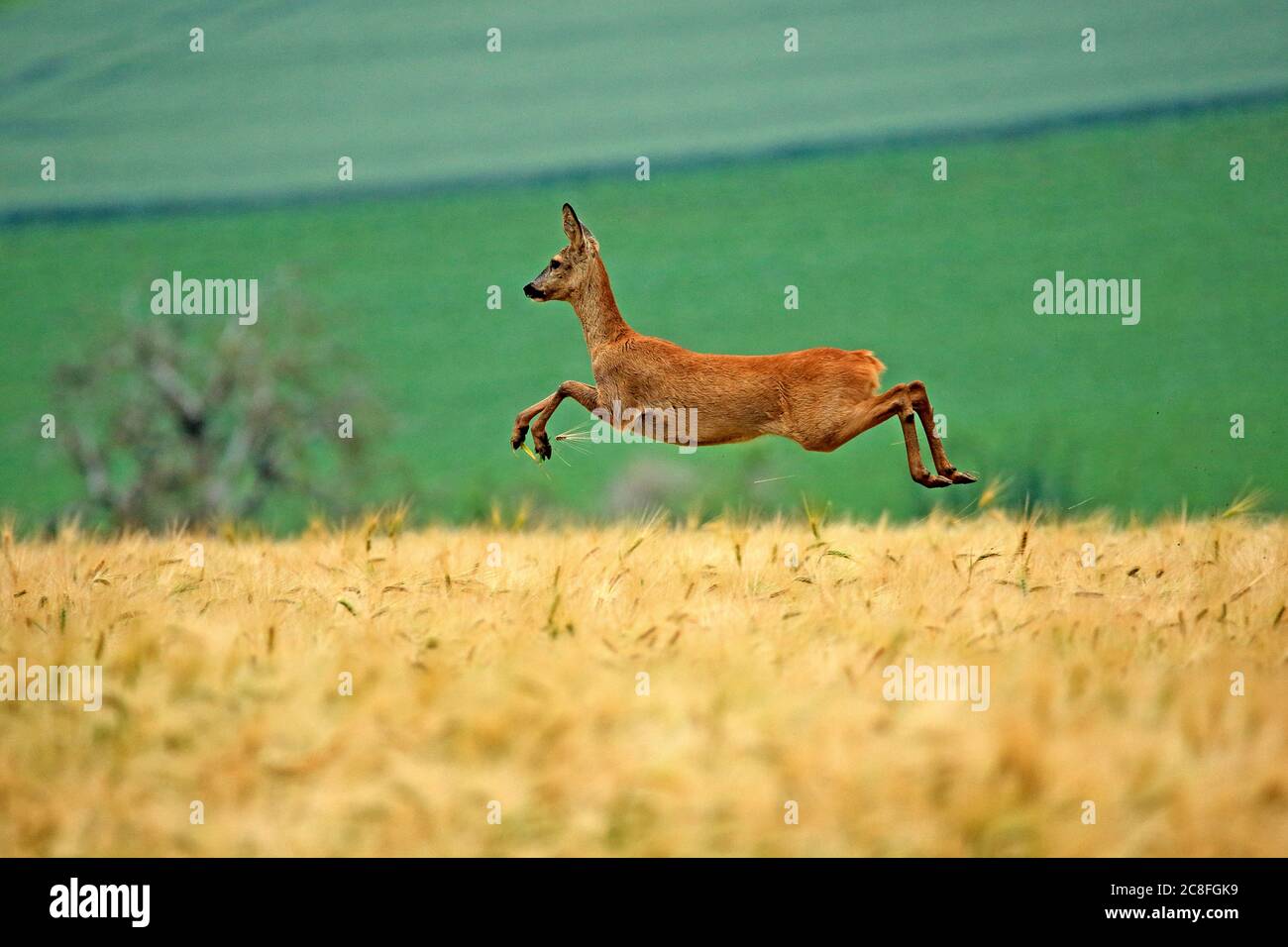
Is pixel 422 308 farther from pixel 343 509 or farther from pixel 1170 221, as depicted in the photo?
pixel 1170 221

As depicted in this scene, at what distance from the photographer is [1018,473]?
23703 mm

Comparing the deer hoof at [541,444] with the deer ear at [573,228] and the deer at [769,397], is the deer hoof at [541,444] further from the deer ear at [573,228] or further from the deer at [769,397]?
the deer ear at [573,228]

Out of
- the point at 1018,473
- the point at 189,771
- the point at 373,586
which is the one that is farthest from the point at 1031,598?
the point at 1018,473

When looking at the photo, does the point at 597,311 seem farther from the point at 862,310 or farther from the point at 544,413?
the point at 862,310

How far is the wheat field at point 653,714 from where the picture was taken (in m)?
4.59

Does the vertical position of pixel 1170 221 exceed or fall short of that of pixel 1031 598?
it exceeds it

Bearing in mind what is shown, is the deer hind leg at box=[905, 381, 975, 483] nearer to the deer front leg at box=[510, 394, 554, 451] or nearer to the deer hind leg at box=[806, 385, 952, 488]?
the deer hind leg at box=[806, 385, 952, 488]

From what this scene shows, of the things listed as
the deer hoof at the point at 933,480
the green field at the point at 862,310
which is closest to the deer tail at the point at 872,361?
the deer hoof at the point at 933,480

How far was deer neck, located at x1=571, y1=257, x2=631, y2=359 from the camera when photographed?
9.39 meters

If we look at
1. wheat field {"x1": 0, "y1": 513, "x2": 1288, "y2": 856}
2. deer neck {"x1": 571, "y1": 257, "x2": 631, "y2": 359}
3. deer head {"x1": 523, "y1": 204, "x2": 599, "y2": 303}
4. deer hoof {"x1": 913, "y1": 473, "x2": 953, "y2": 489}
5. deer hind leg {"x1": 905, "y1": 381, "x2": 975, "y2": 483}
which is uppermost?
deer head {"x1": 523, "y1": 204, "x2": 599, "y2": 303}

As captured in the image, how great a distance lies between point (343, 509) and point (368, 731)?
20.3m

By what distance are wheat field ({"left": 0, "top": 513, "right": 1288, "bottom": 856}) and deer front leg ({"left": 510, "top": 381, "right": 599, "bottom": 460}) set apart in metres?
1.01

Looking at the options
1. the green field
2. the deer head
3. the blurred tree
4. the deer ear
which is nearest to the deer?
the deer head

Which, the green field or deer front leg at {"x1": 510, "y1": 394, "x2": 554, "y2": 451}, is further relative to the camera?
the green field
